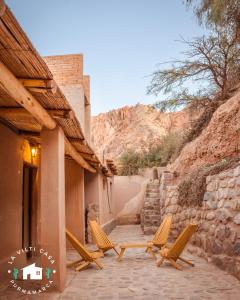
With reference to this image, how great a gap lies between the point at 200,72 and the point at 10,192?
906cm

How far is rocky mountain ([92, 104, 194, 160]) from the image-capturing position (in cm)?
3203

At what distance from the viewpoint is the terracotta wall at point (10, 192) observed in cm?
531

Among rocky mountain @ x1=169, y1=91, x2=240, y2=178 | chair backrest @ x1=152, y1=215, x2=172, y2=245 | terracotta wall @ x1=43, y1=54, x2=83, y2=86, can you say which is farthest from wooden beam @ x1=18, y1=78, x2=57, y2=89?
terracotta wall @ x1=43, y1=54, x2=83, y2=86

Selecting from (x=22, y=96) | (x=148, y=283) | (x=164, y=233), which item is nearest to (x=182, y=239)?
(x=148, y=283)

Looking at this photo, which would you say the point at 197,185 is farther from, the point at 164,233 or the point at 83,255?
the point at 83,255

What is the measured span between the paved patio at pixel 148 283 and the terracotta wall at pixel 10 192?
105 centimetres

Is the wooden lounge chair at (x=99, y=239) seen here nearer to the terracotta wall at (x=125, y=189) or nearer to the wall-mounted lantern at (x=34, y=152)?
the wall-mounted lantern at (x=34, y=152)

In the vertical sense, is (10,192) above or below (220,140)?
below

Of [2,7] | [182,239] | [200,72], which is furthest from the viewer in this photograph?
[200,72]

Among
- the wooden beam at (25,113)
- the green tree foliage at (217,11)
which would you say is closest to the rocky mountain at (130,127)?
the green tree foliage at (217,11)

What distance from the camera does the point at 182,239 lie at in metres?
5.87

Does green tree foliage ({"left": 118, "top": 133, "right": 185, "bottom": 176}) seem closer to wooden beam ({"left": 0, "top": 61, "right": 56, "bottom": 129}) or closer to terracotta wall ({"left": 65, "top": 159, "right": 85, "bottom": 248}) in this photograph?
terracotta wall ({"left": 65, "top": 159, "right": 85, "bottom": 248})

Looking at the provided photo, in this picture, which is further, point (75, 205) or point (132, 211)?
point (132, 211)

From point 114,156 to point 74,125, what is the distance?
28871 mm
